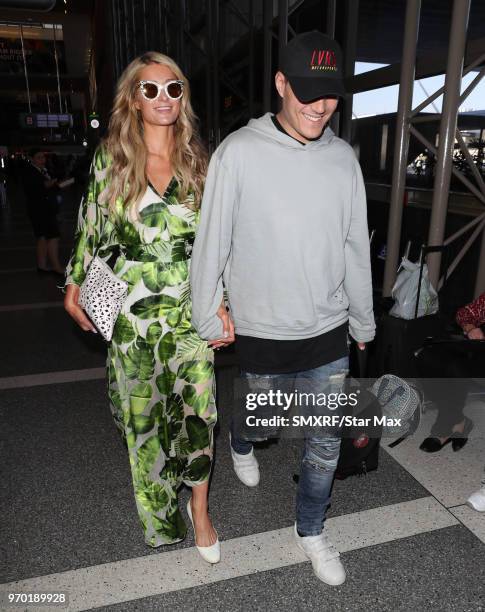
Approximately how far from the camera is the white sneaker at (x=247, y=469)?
2.81 m

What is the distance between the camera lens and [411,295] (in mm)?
3525

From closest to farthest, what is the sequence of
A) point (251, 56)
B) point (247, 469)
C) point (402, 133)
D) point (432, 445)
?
point (247, 469), point (432, 445), point (402, 133), point (251, 56)

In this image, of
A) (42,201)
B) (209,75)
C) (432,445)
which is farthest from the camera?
(209,75)

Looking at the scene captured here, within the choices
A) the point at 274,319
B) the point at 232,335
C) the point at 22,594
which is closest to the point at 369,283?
the point at 274,319

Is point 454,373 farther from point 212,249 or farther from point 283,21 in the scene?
point 283,21

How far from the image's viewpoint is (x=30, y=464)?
3.02 meters

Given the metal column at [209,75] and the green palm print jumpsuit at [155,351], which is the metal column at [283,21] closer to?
the metal column at [209,75]

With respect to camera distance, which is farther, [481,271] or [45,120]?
[45,120]

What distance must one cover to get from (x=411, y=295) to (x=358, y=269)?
164 centimetres

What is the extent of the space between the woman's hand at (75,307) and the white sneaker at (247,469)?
1.20 m

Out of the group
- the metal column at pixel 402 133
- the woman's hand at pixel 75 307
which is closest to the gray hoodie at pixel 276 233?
the woman's hand at pixel 75 307

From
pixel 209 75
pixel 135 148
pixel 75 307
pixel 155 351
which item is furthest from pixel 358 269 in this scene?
Result: pixel 209 75

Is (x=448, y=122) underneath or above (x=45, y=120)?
underneath

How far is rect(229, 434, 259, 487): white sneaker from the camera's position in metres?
2.81
